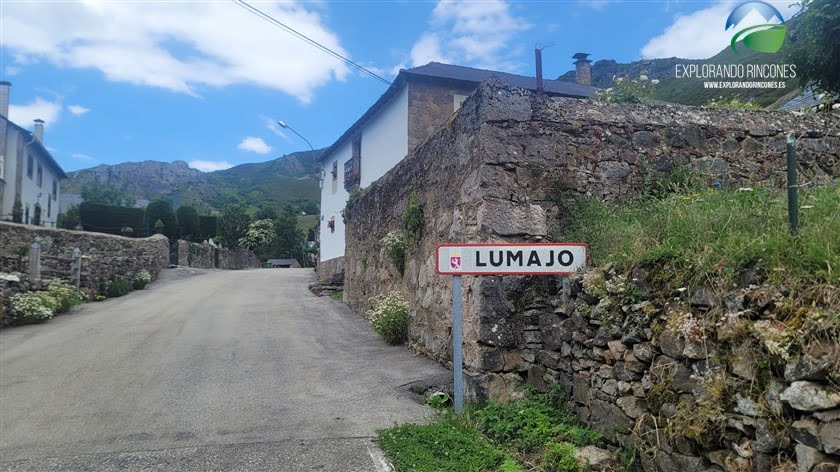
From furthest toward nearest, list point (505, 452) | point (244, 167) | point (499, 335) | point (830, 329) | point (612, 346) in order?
point (244, 167) < point (499, 335) < point (505, 452) < point (612, 346) < point (830, 329)

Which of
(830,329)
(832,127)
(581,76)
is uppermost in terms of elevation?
(581,76)

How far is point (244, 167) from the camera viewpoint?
523 ft

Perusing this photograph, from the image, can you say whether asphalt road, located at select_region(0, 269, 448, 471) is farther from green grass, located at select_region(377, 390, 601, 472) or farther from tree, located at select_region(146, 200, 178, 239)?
tree, located at select_region(146, 200, 178, 239)

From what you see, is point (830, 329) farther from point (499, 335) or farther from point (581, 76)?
point (581, 76)

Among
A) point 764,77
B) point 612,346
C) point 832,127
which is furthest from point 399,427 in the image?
point 764,77

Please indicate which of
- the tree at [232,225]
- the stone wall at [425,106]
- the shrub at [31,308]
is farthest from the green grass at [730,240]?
the tree at [232,225]

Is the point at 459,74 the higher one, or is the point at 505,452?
the point at 459,74

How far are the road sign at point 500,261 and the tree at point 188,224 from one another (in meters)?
35.4

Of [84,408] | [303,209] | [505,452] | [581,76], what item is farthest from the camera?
[303,209]

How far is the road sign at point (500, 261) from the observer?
4.86 m

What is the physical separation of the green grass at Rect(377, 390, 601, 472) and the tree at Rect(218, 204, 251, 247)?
4381cm

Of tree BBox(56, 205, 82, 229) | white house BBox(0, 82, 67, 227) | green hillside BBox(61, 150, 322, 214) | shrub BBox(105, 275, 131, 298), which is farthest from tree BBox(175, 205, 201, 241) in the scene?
green hillside BBox(61, 150, 322, 214)

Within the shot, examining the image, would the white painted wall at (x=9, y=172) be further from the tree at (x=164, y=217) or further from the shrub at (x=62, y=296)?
the shrub at (x=62, y=296)

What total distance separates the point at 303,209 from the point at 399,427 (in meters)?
90.3
